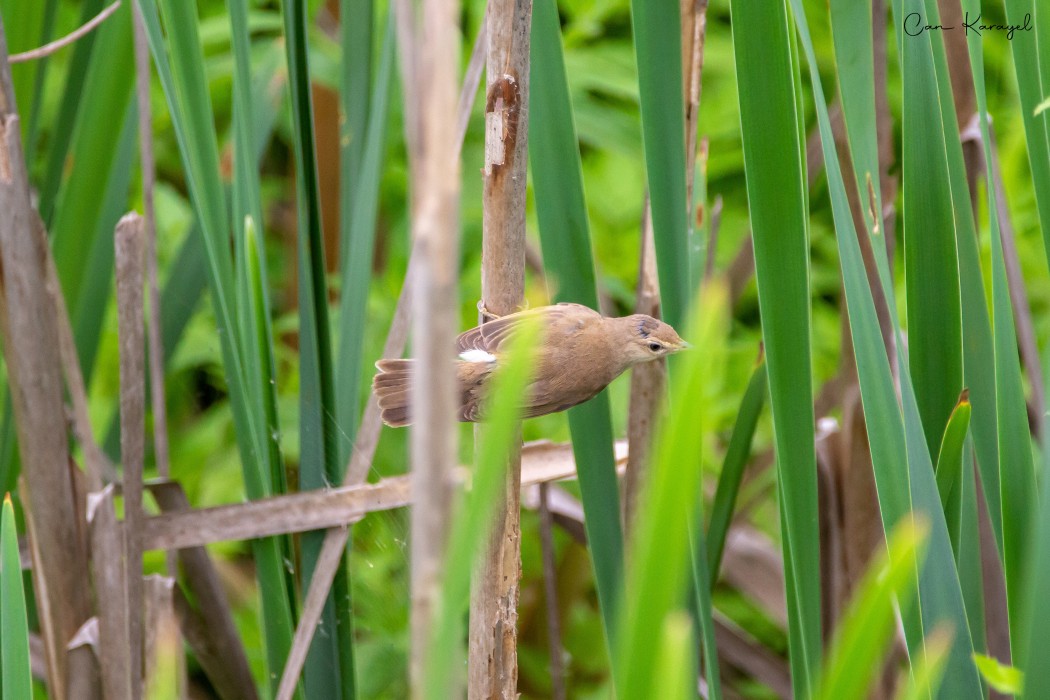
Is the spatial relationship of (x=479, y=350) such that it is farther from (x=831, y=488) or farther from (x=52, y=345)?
(x=831, y=488)

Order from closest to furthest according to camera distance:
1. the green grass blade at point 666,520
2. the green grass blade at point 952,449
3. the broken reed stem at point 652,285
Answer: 1. the green grass blade at point 666,520
2. the green grass blade at point 952,449
3. the broken reed stem at point 652,285

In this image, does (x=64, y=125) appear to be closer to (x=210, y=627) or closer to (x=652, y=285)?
(x=210, y=627)

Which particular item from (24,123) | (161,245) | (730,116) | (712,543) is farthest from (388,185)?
(712,543)

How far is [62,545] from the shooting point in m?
1.40

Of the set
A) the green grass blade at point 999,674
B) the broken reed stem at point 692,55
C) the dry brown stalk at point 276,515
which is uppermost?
the broken reed stem at point 692,55

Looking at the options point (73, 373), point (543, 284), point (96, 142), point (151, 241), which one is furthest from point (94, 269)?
point (543, 284)

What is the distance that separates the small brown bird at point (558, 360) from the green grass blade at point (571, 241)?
6 cm

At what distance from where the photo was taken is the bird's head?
1347 millimetres

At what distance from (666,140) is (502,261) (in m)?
0.24

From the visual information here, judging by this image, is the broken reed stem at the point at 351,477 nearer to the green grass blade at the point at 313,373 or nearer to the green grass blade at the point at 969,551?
the green grass blade at the point at 313,373

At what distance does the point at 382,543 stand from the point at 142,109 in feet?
2.64

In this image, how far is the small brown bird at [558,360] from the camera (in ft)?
4.30

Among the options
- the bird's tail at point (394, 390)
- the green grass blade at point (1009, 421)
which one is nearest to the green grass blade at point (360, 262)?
the bird's tail at point (394, 390)

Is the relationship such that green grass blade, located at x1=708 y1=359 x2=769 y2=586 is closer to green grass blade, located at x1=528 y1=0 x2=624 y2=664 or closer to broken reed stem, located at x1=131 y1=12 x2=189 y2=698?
green grass blade, located at x1=528 y1=0 x2=624 y2=664
